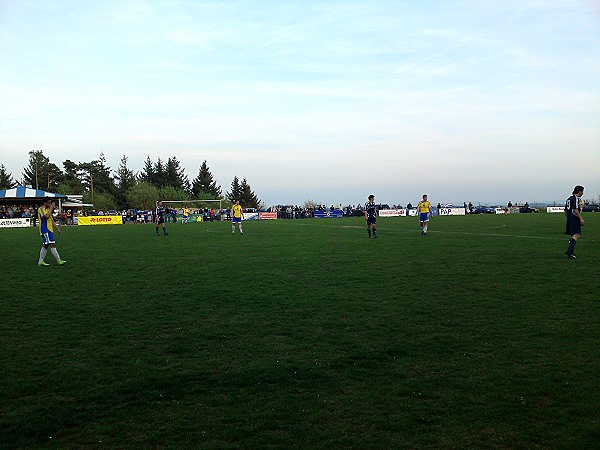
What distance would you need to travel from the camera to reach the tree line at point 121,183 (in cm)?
8888

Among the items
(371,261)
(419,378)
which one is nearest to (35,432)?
(419,378)

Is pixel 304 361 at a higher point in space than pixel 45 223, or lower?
lower

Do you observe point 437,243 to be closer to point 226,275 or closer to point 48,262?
point 226,275

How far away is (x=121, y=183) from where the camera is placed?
118m

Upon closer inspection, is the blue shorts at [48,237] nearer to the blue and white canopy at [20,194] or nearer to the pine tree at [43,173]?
the blue and white canopy at [20,194]

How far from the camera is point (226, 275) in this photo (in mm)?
12062

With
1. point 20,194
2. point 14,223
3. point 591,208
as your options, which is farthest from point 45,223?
point 591,208

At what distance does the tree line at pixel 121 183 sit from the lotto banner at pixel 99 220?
31.4 m

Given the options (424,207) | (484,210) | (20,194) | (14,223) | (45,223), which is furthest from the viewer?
(484,210)

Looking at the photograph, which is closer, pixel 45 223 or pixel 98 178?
pixel 45 223

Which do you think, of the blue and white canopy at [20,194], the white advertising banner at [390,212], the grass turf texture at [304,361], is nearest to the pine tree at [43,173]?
the blue and white canopy at [20,194]

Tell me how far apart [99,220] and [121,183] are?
70.5 m

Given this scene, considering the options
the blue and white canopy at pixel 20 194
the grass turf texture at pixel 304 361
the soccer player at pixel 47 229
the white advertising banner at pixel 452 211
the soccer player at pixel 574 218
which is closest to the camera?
the grass turf texture at pixel 304 361

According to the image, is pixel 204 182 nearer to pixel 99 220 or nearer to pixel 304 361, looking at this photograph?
pixel 99 220
